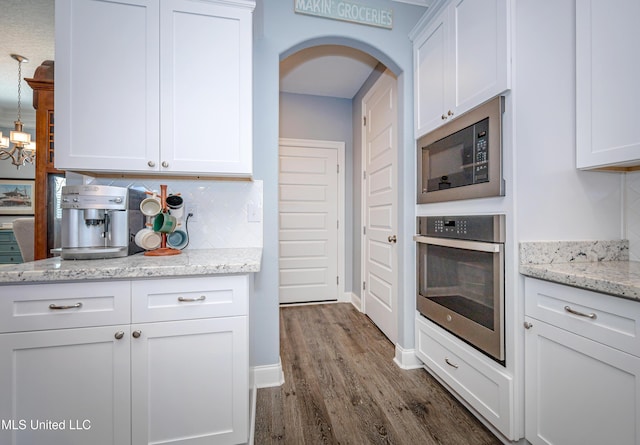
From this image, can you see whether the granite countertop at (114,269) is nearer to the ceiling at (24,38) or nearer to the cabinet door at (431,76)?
the cabinet door at (431,76)

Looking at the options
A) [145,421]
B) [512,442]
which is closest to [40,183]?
[145,421]

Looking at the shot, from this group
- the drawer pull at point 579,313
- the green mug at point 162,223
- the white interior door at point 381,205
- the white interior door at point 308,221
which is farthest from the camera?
the white interior door at point 308,221

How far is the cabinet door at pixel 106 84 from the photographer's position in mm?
1410

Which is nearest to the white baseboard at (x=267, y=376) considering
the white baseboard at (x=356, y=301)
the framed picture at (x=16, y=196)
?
the white baseboard at (x=356, y=301)

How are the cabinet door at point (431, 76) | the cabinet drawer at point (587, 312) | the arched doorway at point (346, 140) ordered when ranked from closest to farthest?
1. the cabinet drawer at point (587, 312)
2. the cabinet door at point (431, 76)
3. the arched doorway at point (346, 140)

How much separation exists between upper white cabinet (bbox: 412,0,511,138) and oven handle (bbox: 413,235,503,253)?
720mm

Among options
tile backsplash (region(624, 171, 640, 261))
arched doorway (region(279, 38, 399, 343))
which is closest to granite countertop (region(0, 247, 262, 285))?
arched doorway (region(279, 38, 399, 343))

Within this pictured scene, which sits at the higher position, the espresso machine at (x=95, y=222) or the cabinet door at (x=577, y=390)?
the espresso machine at (x=95, y=222)

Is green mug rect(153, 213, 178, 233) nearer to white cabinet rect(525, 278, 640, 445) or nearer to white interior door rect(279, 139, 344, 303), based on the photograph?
white cabinet rect(525, 278, 640, 445)

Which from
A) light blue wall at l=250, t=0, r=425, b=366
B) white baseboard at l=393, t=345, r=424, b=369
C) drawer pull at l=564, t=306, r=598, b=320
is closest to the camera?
drawer pull at l=564, t=306, r=598, b=320

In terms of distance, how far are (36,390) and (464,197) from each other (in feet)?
6.91

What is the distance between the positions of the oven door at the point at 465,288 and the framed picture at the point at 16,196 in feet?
21.5

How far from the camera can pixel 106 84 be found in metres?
1.44

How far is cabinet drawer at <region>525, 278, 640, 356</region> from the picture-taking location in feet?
3.10
